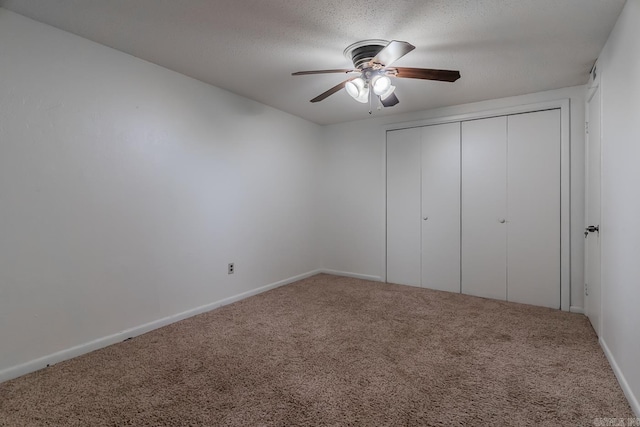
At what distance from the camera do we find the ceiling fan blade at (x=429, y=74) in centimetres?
207

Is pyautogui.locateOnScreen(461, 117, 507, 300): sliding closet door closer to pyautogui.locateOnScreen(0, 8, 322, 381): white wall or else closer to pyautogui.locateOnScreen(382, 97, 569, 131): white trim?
pyautogui.locateOnScreen(382, 97, 569, 131): white trim

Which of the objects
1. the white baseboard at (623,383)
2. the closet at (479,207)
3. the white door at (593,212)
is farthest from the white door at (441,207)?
the white baseboard at (623,383)

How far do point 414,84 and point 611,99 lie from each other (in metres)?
1.52

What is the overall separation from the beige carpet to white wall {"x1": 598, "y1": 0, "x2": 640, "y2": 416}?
0.81 feet

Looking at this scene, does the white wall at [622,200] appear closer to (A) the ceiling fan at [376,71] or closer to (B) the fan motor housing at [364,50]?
(A) the ceiling fan at [376,71]

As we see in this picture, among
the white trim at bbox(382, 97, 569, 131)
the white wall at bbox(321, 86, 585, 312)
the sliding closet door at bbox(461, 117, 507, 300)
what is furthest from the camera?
the white wall at bbox(321, 86, 585, 312)

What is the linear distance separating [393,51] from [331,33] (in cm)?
48

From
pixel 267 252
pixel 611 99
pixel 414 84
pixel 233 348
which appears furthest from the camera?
pixel 267 252

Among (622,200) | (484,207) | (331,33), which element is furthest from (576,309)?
(331,33)

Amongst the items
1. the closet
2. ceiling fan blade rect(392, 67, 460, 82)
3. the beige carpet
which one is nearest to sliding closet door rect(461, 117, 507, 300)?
the closet

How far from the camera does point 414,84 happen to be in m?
3.12

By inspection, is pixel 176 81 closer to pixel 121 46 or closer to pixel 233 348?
pixel 121 46

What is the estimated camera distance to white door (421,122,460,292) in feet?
12.5

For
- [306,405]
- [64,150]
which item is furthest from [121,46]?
[306,405]
